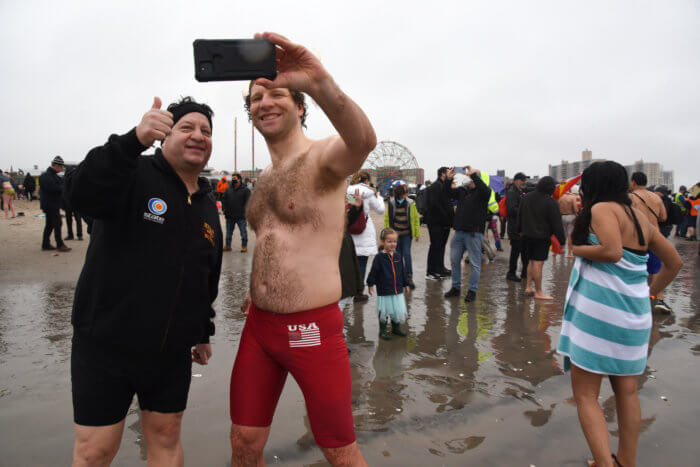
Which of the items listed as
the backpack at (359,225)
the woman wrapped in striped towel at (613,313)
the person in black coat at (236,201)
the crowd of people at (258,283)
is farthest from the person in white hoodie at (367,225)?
the person in black coat at (236,201)

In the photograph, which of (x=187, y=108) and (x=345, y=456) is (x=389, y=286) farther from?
(x=187, y=108)

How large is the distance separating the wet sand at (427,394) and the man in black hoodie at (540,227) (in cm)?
80

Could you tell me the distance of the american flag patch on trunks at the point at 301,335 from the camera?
1.79 m

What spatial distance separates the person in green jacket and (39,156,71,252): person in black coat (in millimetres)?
7665

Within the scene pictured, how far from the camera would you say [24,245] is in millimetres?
10352

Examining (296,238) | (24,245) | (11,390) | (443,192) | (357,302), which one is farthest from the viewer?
(24,245)

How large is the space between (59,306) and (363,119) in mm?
A: 6059

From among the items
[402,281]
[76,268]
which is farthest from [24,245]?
[402,281]

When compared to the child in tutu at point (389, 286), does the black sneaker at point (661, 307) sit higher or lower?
lower

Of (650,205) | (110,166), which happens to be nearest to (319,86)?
(110,166)

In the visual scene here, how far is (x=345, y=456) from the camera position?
68.8 inches

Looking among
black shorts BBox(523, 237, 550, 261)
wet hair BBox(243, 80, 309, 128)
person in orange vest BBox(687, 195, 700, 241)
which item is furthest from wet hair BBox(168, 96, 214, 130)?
person in orange vest BBox(687, 195, 700, 241)

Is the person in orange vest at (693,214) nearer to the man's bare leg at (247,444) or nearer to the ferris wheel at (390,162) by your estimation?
the ferris wheel at (390,162)

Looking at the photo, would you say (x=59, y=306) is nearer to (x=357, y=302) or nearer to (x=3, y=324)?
(x=3, y=324)
